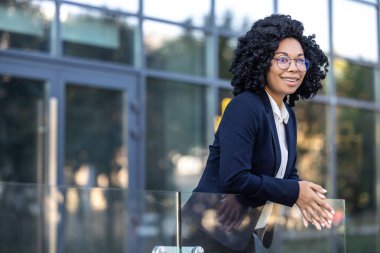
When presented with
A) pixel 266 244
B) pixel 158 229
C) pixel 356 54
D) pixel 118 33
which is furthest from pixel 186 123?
pixel 266 244

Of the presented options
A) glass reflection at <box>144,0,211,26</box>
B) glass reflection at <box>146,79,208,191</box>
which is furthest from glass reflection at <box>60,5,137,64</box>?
glass reflection at <box>146,79,208,191</box>

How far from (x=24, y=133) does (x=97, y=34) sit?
1372mm

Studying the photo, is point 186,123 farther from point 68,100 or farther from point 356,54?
point 356,54

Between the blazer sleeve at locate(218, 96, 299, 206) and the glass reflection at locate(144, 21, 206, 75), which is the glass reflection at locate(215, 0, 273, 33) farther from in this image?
the blazer sleeve at locate(218, 96, 299, 206)

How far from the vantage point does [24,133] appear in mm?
8109

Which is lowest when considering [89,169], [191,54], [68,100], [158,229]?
[158,229]

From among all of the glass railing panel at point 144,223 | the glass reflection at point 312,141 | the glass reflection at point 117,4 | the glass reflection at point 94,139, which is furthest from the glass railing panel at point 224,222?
the glass reflection at point 312,141

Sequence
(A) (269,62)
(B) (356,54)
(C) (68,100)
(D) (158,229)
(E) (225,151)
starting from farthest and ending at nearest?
(B) (356,54) < (C) (68,100) < (D) (158,229) < (A) (269,62) < (E) (225,151)

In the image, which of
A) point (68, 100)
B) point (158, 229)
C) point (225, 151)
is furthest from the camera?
point (68, 100)

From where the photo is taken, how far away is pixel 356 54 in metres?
11.5

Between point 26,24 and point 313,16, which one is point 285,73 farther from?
point 313,16

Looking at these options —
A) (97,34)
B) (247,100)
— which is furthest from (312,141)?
(247,100)

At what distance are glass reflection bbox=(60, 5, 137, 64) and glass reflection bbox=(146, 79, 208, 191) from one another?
0.52 m

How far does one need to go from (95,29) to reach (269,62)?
5.84m
